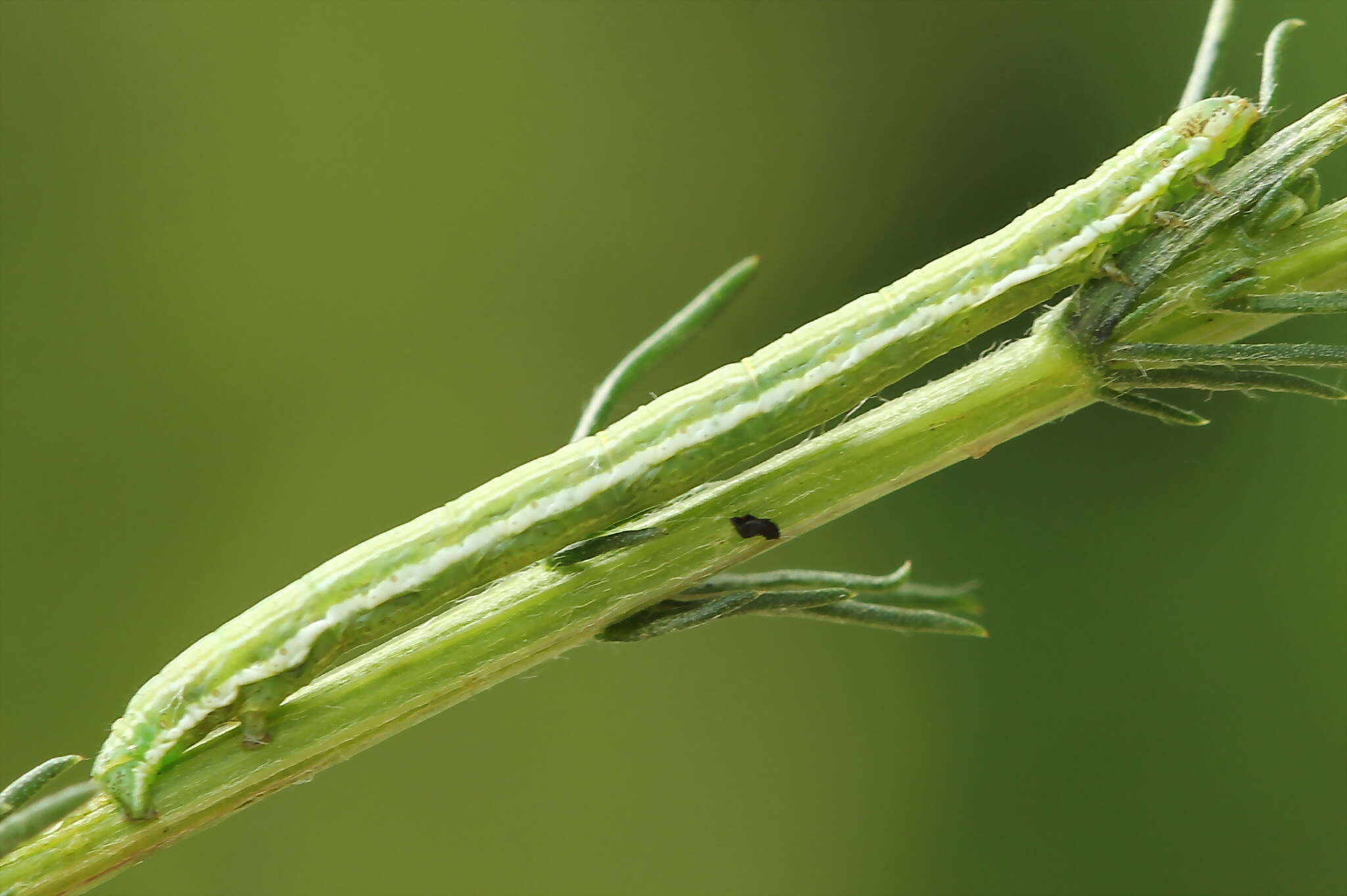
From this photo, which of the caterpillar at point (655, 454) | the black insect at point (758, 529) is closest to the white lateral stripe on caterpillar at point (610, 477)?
the caterpillar at point (655, 454)

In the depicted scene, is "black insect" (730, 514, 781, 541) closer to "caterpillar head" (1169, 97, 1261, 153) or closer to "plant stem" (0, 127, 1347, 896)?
"plant stem" (0, 127, 1347, 896)

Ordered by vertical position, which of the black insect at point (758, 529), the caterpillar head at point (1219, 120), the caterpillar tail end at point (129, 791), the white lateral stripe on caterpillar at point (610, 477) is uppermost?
the caterpillar head at point (1219, 120)

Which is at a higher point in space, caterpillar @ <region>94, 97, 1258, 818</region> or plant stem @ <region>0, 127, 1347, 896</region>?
caterpillar @ <region>94, 97, 1258, 818</region>

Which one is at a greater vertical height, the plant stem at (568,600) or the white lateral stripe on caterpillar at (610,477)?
the white lateral stripe on caterpillar at (610,477)

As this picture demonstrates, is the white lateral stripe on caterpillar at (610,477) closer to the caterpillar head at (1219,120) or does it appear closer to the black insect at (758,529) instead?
the caterpillar head at (1219,120)

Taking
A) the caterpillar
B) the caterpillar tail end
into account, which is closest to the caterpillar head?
the caterpillar

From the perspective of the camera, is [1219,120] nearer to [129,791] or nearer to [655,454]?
[655,454]

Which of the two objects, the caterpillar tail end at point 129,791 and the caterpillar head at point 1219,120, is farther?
the caterpillar head at point 1219,120
